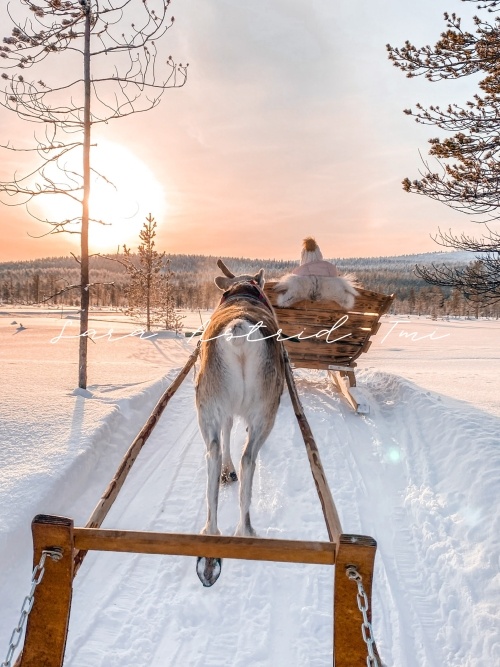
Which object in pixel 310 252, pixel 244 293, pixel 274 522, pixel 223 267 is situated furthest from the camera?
pixel 310 252

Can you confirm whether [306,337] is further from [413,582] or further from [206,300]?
[206,300]

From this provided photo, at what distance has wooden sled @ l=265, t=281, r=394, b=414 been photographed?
7910 millimetres

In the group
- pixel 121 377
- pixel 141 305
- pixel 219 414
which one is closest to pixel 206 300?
pixel 141 305

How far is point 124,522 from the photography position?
→ 3916mm

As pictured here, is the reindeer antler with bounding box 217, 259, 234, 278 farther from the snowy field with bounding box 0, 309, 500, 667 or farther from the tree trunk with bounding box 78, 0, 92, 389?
the tree trunk with bounding box 78, 0, 92, 389

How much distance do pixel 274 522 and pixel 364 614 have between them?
96.8 inches

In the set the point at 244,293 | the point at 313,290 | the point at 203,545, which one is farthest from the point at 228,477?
the point at 313,290

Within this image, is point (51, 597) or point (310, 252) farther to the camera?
point (310, 252)

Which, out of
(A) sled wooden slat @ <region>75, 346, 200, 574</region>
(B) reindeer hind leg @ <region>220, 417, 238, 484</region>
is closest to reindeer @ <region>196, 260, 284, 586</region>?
(A) sled wooden slat @ <region>75, 346, 200, 574</region>

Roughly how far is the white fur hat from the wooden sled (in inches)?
39.4

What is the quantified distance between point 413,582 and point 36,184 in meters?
8.93

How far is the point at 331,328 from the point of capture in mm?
7996

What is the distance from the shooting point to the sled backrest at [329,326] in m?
7.91

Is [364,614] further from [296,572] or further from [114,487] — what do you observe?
[296,572]
